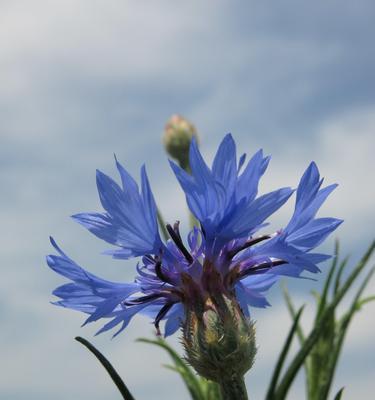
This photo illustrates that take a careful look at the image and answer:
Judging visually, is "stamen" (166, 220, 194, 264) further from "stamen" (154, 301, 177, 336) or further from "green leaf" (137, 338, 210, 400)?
"green leaf" (137, 338, 210, 400)

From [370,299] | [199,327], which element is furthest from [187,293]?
[370,299]

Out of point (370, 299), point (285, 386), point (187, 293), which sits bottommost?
point (285, 386)

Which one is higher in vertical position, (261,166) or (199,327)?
(261,166)

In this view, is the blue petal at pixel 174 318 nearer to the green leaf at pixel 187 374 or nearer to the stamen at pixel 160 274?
the stamen at pixel 160 274

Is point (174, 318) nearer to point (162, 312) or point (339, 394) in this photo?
point (162, 312)

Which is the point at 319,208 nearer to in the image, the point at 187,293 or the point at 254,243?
the point at 254,243

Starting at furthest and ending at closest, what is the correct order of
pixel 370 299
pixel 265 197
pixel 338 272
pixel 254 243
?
pixel 370 299, pixel 338 272, pixel 254 243, pixel 265 197

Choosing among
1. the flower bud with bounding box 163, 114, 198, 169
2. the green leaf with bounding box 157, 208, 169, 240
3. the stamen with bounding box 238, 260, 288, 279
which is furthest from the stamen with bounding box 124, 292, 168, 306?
the flower bud with bounding box 163, 114, 198, 169
